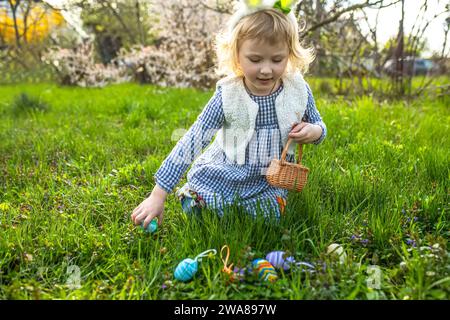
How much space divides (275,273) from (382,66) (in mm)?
4462

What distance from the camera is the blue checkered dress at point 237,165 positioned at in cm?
241

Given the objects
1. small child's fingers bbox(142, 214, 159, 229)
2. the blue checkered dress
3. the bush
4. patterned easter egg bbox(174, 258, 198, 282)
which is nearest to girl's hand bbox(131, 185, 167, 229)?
small child's fingers bbox(142, 214, 159, 229)

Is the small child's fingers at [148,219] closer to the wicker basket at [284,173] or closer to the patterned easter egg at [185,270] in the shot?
the patterned easter egg at [185,270]

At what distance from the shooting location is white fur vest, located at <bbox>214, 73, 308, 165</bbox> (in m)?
2.42

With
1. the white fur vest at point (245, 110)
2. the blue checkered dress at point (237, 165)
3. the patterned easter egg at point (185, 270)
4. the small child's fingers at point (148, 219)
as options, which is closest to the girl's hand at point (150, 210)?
the small child's fingers at point (148, 219)

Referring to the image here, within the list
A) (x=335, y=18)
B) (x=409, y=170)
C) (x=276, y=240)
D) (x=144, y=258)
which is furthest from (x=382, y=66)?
(x=144, y=258)

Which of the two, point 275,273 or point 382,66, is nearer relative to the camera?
point 275,273

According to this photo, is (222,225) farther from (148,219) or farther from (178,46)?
(178,46)

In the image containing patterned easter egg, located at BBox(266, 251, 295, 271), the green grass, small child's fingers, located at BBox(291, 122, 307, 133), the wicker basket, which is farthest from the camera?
small child's fingers, located at BBox(291, 122, 307, 133)

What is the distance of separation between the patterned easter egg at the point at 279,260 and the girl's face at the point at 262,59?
2.82ft

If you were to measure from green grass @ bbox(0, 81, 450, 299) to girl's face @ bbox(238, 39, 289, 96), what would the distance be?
658 mm

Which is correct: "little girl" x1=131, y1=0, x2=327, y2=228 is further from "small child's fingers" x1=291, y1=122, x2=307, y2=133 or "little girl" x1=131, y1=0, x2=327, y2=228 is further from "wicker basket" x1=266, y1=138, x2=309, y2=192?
"wicker basket" x1=266, y1=138, x2=309, y2=192
